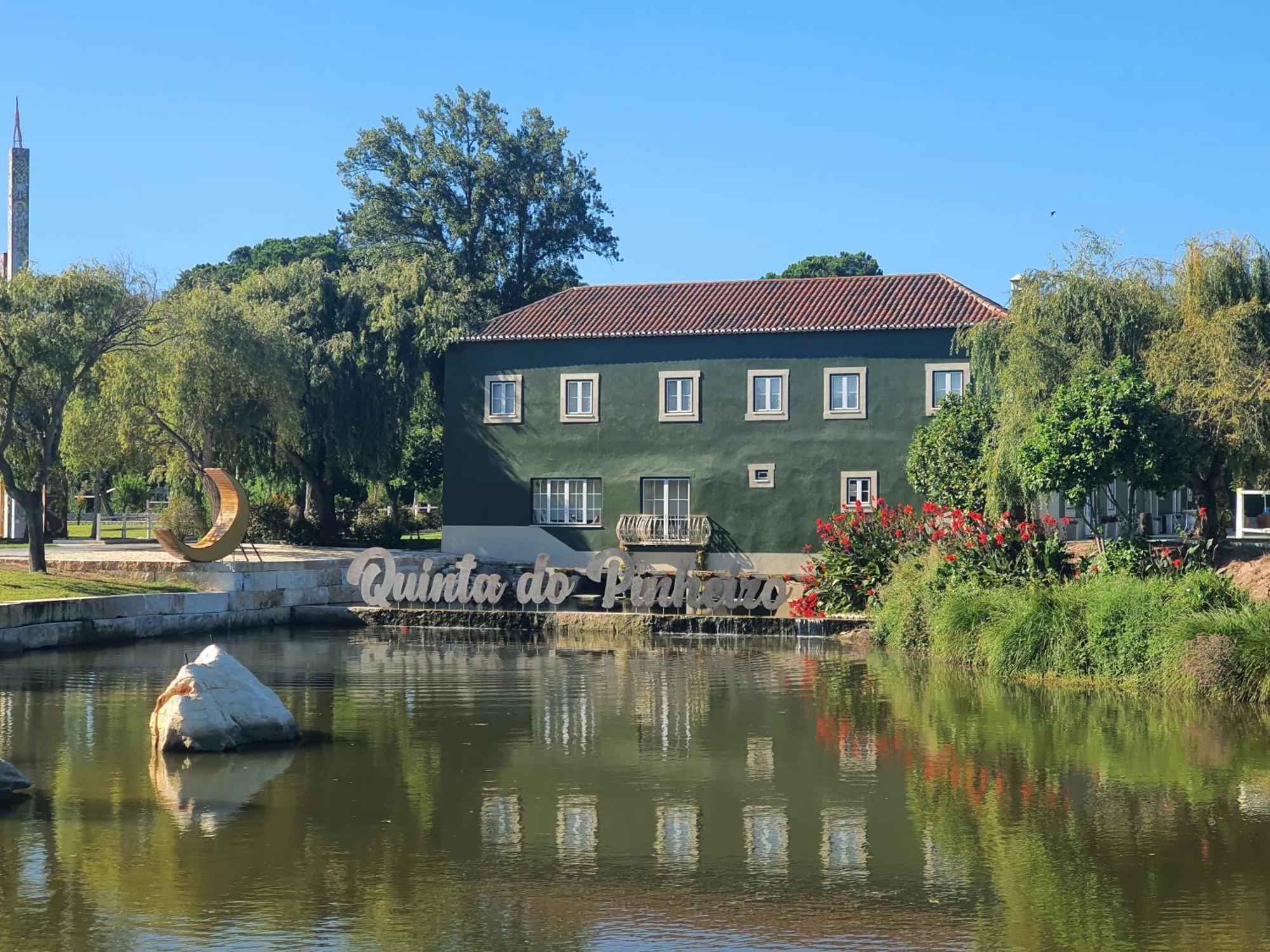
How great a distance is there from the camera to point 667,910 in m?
9.52

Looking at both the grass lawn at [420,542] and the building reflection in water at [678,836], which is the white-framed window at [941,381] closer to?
the grass lawn at [420,542]

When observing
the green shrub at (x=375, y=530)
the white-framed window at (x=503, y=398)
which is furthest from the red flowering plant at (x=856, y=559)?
the green shrub at (x=375, y=530)

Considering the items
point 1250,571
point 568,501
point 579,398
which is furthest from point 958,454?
point 568,501

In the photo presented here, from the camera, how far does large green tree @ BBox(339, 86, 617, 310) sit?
52906 mm

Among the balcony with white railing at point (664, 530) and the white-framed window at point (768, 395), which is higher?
the white-framed window at point (768, 395)

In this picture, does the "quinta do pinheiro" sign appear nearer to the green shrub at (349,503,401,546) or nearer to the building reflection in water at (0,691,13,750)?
the green shrub at (349,503,401,546)

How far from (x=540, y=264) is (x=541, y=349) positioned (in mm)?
15886

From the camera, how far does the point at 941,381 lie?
1385 inches

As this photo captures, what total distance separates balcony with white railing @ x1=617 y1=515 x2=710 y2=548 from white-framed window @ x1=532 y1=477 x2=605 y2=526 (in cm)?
104

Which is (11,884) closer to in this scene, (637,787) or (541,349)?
(637,787)

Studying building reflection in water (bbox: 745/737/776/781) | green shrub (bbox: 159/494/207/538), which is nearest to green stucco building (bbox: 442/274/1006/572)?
green shrub (bbox: 159/494/207/538)

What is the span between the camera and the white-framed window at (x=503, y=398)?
127ft

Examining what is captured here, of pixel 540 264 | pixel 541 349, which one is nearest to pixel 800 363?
pixel 541 349

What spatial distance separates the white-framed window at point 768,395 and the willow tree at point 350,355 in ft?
26.7
